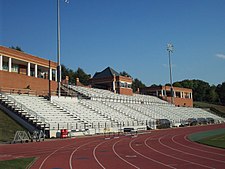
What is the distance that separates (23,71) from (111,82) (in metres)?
24.5

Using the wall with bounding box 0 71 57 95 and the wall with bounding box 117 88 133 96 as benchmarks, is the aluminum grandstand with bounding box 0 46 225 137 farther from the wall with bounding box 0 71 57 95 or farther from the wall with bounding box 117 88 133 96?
the wall with bounding box 117 88 133 96

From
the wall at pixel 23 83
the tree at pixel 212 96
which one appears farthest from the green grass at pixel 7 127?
the tree at pixel 212 96

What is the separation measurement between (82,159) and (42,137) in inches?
519

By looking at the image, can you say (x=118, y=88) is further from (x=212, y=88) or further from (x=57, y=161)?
(x=212, y=88)

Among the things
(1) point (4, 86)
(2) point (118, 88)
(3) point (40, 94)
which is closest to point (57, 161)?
(1) point (4, 86)

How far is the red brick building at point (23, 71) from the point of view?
38719 millimetres

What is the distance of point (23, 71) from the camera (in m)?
46.7

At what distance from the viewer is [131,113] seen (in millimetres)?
50250

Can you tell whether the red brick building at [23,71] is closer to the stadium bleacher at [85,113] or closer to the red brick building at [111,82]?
the stadium bleacher at [85,113]

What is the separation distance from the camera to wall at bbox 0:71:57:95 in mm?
37888

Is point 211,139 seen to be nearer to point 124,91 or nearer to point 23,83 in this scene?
point 23,83

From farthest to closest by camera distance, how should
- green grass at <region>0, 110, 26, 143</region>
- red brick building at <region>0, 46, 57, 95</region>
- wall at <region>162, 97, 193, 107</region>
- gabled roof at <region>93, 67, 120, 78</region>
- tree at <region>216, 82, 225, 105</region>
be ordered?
1. tree at <region>216, 82, 225, 105</region>
2. wall at <region>162, 97, 193, 107</region>
3. gabled roof at <region>93, 67, 120, 78</region>
4. red brick building at <region>0, 46, 57, 95</region>
5. green grass at <region>0, 110, 26, 143</region>

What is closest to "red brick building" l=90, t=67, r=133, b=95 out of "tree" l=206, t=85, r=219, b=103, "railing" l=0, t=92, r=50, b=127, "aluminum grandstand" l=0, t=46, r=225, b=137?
"aluminum grandstand" l=0, t=46, r=225, b=137

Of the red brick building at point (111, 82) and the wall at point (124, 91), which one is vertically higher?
the red brick building at point (111, 82)
